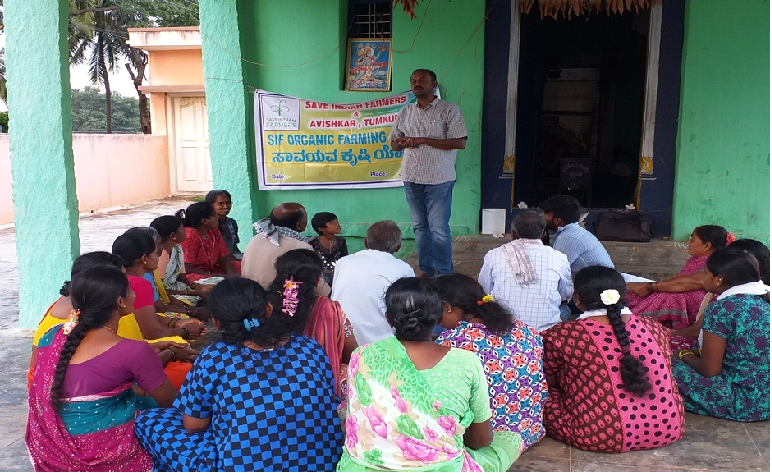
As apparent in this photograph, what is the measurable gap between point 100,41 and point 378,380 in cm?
2471

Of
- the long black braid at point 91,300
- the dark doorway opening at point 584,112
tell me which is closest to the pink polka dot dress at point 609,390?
the long black braid at point 91,300

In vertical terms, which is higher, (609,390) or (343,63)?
(343,63)

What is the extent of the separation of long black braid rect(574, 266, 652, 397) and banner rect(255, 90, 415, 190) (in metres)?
4.02

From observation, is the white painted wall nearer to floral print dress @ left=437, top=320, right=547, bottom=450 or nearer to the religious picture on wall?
the religious picture on wall

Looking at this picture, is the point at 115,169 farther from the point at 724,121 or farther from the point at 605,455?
the point at 605,455

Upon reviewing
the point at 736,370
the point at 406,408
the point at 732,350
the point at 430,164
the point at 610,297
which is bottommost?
the point at 736,370

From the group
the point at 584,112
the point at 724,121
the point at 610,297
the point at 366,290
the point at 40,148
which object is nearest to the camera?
the point at 610,297

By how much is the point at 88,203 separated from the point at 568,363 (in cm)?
1294

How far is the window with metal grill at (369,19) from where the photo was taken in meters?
6.89

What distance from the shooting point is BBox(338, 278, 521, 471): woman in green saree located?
2.24 metres

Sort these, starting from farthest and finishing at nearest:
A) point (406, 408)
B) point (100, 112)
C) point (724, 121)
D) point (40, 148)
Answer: point (100, 112) < point (724, 121) < point (40, 148) < point (406, 408)

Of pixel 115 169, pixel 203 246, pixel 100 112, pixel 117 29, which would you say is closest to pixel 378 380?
pixel 203 246

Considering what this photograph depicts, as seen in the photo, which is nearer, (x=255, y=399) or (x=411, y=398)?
(x=411, y=398)

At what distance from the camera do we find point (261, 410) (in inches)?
95.4
